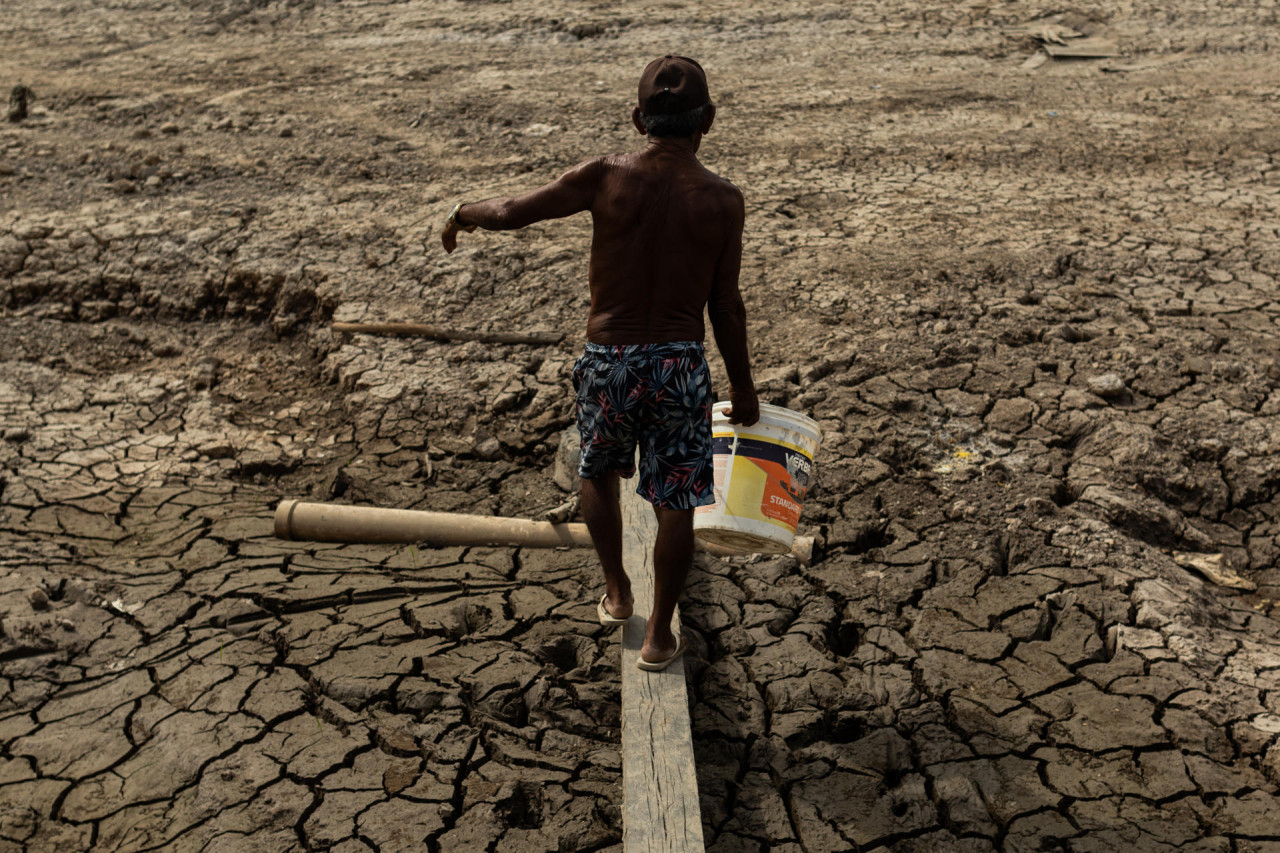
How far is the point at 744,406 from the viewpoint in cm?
274

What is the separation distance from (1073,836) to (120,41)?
979 centimetres

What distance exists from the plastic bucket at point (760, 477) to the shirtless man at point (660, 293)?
0.78 feet

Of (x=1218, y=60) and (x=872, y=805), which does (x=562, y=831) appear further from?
(x=1218, y=60)

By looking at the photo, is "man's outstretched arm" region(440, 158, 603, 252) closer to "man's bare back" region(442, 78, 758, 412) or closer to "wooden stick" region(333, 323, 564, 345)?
"man's bare back" region(442, 78, 758, 412)

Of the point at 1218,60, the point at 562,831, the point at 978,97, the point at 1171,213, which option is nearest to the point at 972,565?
the point at 562,831

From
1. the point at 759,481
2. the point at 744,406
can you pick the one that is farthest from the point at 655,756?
the point at 744,406

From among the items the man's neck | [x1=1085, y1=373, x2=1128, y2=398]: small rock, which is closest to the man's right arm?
the man's neck

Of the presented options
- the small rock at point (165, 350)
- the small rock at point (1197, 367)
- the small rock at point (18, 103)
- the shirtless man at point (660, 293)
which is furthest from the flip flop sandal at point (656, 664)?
the small rock at point (18, 103)

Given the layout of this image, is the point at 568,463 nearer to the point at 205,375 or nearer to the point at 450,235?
the point at 450,235

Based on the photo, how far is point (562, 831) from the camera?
7.99ft

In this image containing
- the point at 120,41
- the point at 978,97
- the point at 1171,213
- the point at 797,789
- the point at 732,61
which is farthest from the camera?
the point at 120,41

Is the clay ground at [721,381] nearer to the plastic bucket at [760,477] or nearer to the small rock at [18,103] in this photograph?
the small rock at [18,103]

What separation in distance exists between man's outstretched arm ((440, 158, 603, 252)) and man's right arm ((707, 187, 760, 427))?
366mm

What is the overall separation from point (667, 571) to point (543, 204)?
39.9 inches
